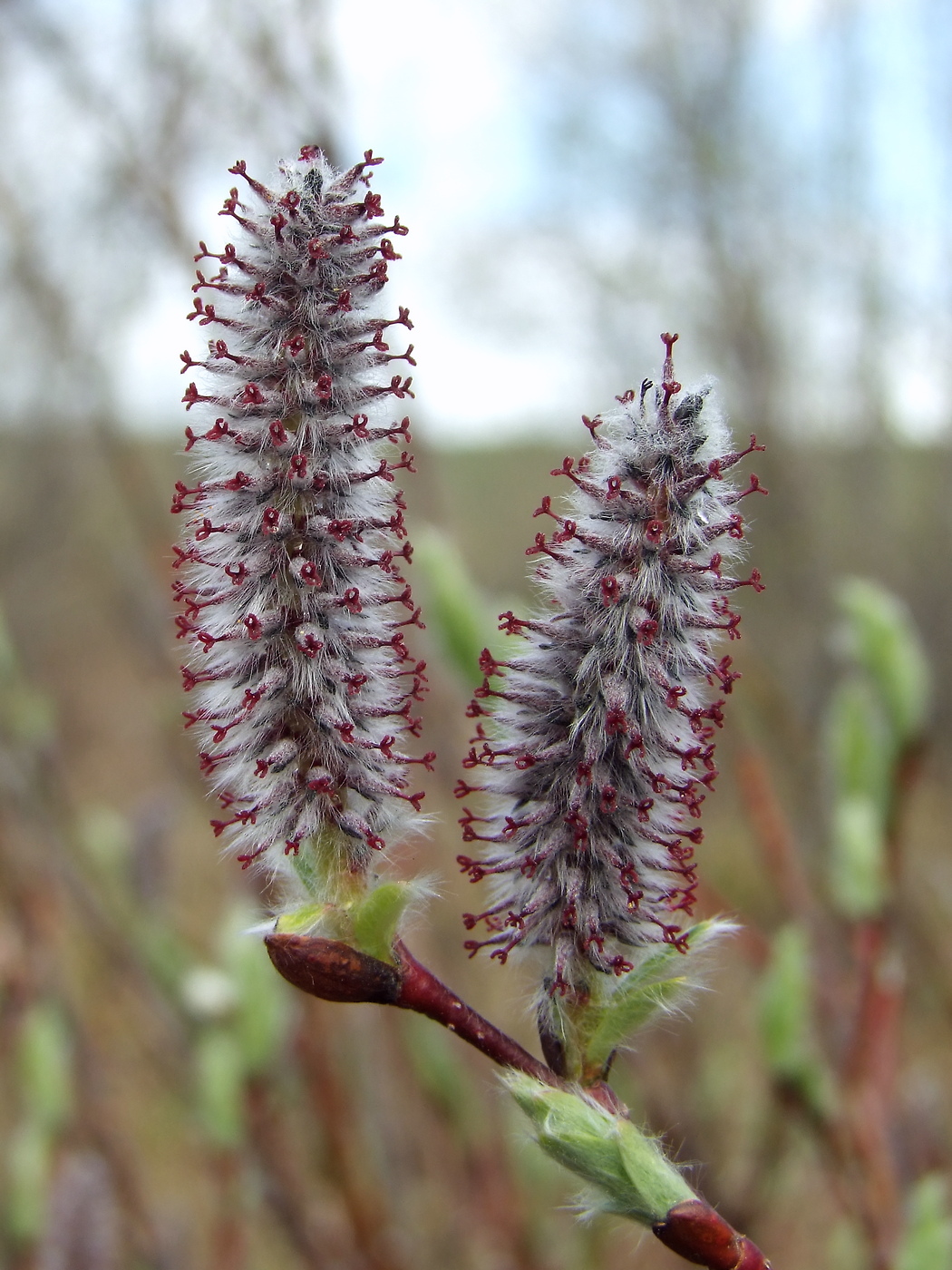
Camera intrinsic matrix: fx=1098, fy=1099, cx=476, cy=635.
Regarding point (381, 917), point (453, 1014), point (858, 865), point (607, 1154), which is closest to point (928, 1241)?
point (858, 865)

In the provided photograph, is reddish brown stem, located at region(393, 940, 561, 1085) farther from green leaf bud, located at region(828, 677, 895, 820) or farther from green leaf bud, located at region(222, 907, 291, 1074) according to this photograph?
green leaf bud, located at region(828, 677, 895, 820)

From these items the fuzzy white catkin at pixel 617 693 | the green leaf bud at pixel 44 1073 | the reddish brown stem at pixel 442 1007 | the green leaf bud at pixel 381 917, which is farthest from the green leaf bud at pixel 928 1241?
the green leaf bud at pixel 44 1073

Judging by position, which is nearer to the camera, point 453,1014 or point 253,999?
point 453,1014

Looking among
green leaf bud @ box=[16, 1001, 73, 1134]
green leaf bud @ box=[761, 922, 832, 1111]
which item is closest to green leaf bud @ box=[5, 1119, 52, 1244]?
green leaf bud @ box=[16, 1001, 73, 1134]

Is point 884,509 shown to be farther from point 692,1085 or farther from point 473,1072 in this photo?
point 473,1072

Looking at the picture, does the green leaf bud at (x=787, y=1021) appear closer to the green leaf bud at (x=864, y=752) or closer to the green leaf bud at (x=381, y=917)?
the green leaf bud at (x=864, y=752)

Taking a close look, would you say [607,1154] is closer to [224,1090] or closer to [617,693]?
[617,693]
